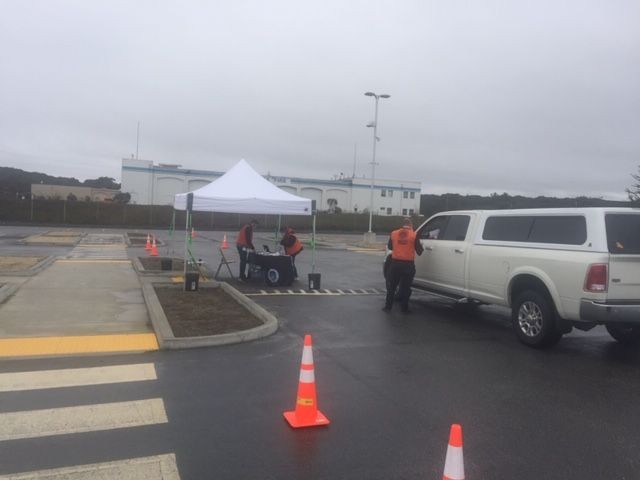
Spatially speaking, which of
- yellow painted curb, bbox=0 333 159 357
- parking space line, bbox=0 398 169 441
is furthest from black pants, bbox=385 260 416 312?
parking space line, bbox=0 398 169 441

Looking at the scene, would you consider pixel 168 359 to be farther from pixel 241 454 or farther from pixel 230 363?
pixel 241 454

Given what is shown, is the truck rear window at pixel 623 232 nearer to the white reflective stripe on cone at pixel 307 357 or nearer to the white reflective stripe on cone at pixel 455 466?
the white reflective stripe on cone at pixel 307 357

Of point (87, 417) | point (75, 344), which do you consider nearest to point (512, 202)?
point (75, 344)

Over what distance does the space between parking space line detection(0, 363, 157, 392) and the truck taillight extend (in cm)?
535

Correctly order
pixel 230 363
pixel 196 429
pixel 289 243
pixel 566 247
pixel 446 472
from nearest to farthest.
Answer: pixel 446 472 < pixel 196 429 < pixel 230 363 < pixel 566 247 < pixel 289 243

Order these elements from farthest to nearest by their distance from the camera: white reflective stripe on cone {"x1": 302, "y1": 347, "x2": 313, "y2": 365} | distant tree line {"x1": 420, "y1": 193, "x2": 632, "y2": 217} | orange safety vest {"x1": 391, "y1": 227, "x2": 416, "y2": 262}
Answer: distant tree line {"x1": 420, "y1": 193, "x2": 632, "y2": 217} → orange safety vest {"x1": 391, "y1": 227, "x2": 416, "y2": 262} → white reflective stripe on cone {"x1": 302, "y1": 347, "x2": 313, "y2": 365}

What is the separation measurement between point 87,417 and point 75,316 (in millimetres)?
4703

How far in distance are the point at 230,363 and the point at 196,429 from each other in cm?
209

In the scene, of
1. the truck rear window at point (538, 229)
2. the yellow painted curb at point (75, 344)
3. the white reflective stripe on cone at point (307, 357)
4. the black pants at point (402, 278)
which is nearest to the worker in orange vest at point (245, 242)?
the black pants at point (402, 278)

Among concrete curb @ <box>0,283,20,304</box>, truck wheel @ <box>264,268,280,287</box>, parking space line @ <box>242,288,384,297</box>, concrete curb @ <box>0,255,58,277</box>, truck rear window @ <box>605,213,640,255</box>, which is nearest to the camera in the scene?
truck rear window @ <box>605,213,640,255</box>

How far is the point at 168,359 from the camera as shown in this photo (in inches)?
273

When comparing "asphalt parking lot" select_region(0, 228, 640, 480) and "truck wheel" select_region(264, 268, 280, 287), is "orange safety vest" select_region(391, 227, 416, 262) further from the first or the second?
"truck wheel" select_region(264, 268, 280, 287)

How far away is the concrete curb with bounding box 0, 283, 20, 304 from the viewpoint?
10.3 meters

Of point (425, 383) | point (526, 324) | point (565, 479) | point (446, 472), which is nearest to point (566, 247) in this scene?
point (526, 324)
